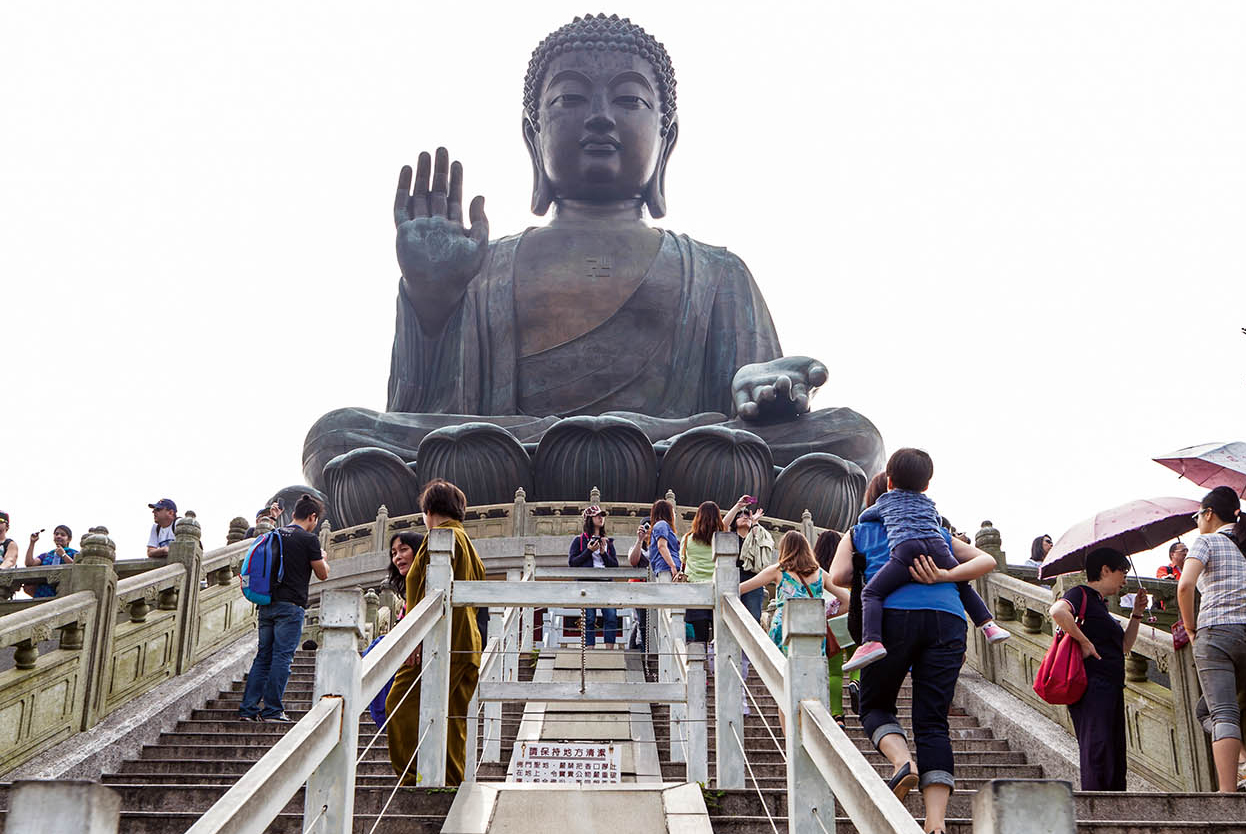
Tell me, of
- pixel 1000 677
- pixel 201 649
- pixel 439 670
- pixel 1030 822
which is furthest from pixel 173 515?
pixel 1030 822

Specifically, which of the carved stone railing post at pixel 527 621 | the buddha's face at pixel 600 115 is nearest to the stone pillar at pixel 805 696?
the carved stone railing post at pixel 527 621

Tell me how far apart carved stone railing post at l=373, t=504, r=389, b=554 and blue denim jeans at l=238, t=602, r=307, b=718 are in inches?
273

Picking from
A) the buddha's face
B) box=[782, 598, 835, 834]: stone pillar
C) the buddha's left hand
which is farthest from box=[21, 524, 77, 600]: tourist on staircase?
the buddha's face

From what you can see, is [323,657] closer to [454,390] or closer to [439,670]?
[439,670]

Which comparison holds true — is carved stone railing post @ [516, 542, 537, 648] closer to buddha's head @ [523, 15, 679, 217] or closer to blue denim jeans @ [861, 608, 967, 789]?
blue denim jeans @ [861, 608, 967, 789]

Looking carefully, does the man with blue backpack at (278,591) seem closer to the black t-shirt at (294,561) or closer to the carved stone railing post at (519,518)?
the black t-shirt at (294,561)

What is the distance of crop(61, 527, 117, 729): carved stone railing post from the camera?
5.72 meters

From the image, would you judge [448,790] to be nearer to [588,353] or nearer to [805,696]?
[805,696]

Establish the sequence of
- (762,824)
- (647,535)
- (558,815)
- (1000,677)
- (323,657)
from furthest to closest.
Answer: (647,535) → (1000,677) → (762,824) → (558,815) → (323,657)

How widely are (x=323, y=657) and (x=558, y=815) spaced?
813 millimetres

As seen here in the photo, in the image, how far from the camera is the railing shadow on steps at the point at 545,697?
6.91ft

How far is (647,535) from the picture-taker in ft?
26.2

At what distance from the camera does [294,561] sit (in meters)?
5.66

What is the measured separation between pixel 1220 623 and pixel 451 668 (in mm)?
2755
